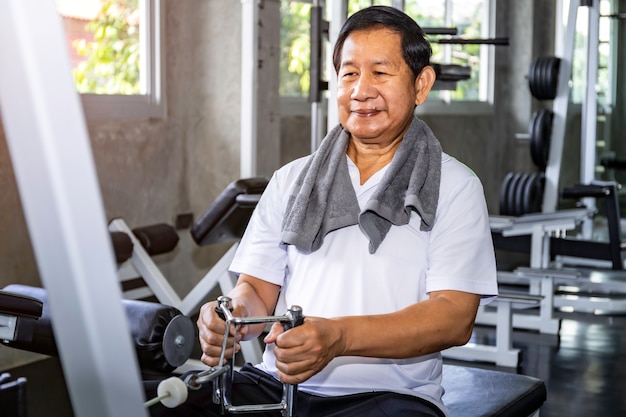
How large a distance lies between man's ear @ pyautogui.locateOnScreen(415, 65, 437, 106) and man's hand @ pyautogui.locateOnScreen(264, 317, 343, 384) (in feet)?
1.95

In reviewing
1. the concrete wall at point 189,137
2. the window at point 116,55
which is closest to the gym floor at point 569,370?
the concrete wall at point 189,137

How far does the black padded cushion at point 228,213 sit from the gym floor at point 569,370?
77cm

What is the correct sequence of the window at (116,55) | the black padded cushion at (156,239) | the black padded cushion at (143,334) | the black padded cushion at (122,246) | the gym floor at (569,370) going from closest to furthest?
the black padded cushion at (143,334) → the gym floor at (569,370) → the black padded cushion at (122,246) → the black padded cushion at (156,239) → the window at (116,55)

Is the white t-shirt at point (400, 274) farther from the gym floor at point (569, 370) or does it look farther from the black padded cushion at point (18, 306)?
the gym floor at point (569, 370)

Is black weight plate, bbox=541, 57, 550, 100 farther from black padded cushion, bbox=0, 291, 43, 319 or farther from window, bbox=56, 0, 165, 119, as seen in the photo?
black padded cushion, bbox=0, 291, 43, 319

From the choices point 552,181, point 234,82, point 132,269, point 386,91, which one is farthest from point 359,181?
point 552,181

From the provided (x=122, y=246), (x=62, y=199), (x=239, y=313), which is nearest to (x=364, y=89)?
Result: (x=239, y=313)

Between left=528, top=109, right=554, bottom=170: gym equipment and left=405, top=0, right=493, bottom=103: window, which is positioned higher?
left=405, top=0, right=493, bottom=103: window

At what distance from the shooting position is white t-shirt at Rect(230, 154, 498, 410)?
1622mm

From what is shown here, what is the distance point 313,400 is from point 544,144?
4332 mm

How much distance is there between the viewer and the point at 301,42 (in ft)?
19.1

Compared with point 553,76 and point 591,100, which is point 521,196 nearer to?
point 553,76

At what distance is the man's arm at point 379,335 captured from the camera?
1.33 m

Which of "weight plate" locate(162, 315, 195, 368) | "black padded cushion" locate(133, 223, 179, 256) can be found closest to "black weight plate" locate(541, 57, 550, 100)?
"black padded cushion" locate(133, 223, 179, 256)
